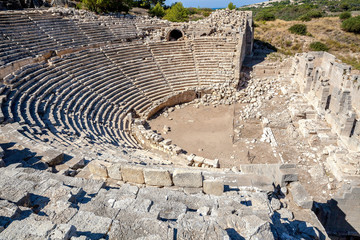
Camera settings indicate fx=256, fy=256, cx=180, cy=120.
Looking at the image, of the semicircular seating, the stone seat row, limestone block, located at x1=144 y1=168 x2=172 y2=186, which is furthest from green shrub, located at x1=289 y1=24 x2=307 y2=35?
limestone block, located at x1=144 y1=168 x2=172 y2=186

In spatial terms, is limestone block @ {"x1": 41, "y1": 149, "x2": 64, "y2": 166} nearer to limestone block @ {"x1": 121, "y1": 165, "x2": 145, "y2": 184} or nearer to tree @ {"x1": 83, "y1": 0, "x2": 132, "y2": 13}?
limestone block @ {"x1": 121, "y1": 165, "x2": 145, "y2": 184}

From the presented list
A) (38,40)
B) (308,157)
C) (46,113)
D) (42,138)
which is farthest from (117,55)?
(308,157)

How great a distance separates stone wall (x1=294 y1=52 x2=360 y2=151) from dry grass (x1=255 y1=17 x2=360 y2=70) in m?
9.60

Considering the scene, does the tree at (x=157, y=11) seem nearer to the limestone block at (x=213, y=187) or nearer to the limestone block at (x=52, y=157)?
the limestone block at (x=52, y=157)

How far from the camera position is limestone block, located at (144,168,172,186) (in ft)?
19.4

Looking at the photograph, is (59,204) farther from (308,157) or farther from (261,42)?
(261,42)

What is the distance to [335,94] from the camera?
12.9 meters

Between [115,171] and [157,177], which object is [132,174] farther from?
[157,177]

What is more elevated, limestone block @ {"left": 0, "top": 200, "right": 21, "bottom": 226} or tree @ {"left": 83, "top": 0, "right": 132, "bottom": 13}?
tree @ {"left": 83, "top": 0, "right": 132, "bottom": 13}

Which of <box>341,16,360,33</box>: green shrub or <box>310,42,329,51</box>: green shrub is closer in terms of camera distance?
<box>310,42,329,51</box>: green shrub

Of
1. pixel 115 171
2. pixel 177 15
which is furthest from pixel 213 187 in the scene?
pixel 177 15

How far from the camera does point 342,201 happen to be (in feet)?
25.7

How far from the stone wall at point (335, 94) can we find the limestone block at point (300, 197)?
5.90m

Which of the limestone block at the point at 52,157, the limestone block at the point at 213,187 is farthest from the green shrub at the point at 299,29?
the limestone block at the point at 52,157
